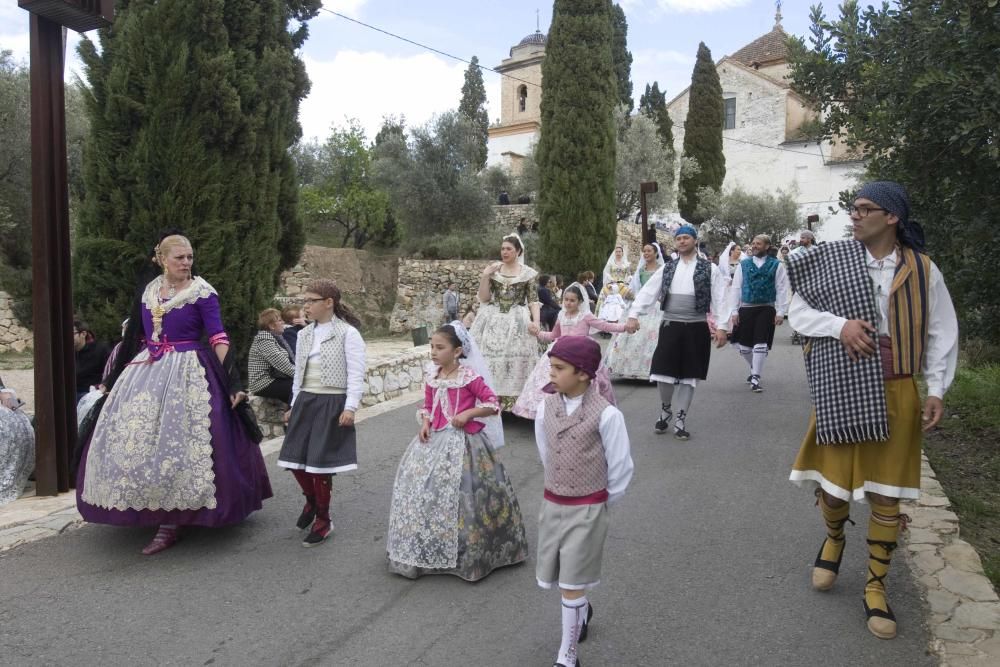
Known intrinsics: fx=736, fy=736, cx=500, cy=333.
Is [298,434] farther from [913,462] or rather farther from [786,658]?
[913,462]

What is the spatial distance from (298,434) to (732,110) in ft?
145

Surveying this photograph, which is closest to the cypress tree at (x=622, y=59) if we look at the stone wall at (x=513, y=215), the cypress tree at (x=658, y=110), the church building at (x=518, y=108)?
the cypress tree at (x=658, y=110)

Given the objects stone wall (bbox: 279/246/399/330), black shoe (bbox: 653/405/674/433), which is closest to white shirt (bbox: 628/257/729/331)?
black shoe (bbox: 653/405/674/433)

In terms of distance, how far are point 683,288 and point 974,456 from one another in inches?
118

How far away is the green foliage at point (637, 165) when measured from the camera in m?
29.9

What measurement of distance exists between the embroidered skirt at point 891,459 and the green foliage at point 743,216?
34.8m

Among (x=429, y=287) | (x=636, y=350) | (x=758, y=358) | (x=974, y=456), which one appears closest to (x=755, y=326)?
(x=758, y=358)

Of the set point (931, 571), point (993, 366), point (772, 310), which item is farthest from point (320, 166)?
point (931, 571)

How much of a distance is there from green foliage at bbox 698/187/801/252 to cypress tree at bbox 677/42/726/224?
1096mm

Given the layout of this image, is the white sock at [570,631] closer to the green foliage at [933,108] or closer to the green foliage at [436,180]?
the green foliage at [933,108]

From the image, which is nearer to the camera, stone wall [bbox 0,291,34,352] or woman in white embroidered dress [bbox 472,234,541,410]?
woman in white embroidered dress [bbox 472,234,541,410]

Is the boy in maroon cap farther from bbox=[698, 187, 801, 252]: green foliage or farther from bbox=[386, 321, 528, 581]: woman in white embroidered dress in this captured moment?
bbox=[698, 187, 801, 252]: green foliage

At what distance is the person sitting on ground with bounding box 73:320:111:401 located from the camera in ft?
24.5

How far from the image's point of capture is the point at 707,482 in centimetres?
577
